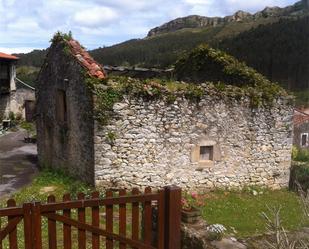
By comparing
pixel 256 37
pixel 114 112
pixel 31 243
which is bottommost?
pixel 31 243

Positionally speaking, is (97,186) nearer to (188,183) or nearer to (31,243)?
(188,183)

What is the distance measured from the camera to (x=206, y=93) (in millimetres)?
11680

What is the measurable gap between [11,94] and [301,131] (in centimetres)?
2065

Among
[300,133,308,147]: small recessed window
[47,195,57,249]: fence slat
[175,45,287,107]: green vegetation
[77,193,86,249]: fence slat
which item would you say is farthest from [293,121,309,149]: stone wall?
[47,195,57,249]: fence slat

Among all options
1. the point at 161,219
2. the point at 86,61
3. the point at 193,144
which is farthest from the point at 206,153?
the point at 161,219

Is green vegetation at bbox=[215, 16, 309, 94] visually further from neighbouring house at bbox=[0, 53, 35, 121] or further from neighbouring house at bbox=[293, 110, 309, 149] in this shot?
neighbouring house at bbox=[0, 53, 35, 121]

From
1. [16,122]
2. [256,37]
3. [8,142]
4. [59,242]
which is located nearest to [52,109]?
[59,242]

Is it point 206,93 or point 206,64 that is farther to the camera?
point 206,64

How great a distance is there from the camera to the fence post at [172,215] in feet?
13.9

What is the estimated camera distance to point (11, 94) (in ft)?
104

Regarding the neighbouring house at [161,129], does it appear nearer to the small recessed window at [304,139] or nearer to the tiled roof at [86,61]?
the tiled roof at [86,61]

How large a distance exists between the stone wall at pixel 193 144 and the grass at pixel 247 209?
421 millimetres

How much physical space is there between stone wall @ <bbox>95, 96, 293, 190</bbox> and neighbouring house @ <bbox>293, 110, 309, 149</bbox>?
46.6 ft

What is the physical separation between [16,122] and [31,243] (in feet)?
90.3
